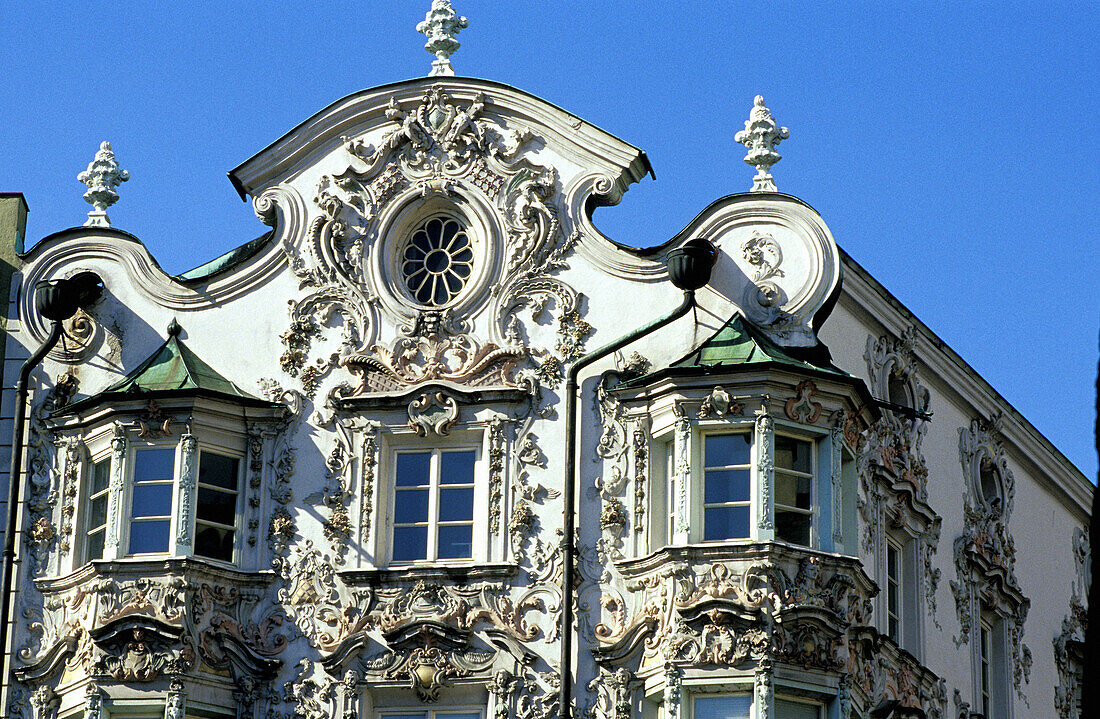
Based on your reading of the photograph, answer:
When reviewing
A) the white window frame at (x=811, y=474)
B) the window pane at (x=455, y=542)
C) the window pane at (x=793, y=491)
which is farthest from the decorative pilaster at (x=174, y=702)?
the window pane at (x=793, y=491)

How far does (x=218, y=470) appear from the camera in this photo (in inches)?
1270

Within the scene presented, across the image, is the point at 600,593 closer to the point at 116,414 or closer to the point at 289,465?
the point at 289,465

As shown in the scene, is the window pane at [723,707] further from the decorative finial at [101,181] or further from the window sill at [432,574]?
the decorative finial at [101,181]

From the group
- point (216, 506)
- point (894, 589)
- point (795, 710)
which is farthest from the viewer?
point (894, 589)

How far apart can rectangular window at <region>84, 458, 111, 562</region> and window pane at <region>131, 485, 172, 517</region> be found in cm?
60

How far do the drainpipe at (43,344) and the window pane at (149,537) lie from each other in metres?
1.97

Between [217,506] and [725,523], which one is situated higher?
[217,506]

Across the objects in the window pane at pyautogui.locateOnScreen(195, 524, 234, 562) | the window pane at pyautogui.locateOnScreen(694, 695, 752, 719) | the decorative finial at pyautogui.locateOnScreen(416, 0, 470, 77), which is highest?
the decorative finial at pyautogui.locateOnScreen(416, 0, 470, 77)

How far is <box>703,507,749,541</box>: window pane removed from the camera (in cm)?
3033

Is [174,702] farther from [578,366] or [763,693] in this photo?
[763,693]

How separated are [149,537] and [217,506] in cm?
103

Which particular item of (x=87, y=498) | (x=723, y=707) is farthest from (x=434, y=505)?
(x=87, y=498)

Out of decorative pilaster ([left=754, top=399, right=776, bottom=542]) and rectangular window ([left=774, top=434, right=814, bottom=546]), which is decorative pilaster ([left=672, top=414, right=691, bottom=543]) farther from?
rectangular window ([left=774, top=434, right=814, bottom=546])

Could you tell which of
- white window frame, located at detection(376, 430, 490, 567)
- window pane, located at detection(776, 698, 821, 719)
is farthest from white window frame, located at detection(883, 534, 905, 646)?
white window frame, located at detection(376, 430, 490, 567)
